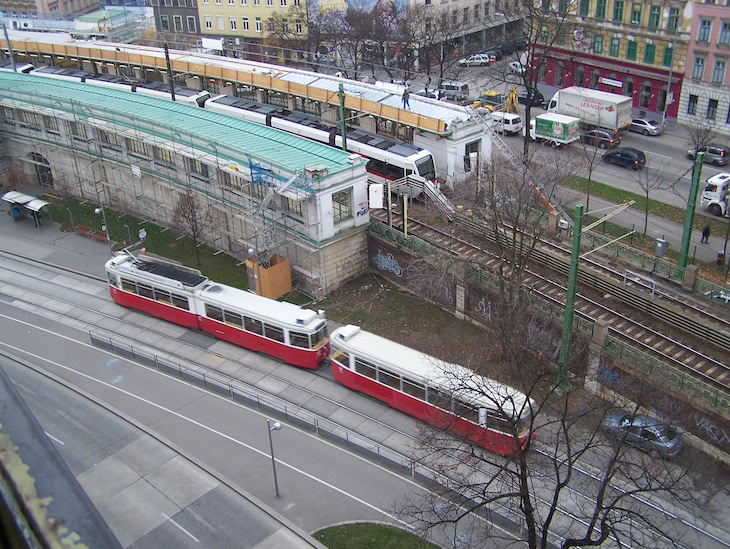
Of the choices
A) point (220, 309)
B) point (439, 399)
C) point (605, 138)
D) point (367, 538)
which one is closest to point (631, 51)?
point (605, 138)

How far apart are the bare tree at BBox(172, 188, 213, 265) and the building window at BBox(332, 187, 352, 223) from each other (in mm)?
8830

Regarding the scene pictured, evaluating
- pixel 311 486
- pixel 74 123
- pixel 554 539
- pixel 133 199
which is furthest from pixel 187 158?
pixel 554 539

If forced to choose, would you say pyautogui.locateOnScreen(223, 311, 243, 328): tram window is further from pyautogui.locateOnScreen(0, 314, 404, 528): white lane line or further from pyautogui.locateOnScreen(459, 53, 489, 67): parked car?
pyautogui.locateOnScreen(459, 53, 489, 67): parked car

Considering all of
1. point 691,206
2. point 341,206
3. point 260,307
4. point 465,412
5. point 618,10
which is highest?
point 618,10

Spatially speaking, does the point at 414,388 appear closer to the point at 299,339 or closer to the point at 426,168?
the point at 299,339

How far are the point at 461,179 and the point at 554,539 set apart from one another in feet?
86.1

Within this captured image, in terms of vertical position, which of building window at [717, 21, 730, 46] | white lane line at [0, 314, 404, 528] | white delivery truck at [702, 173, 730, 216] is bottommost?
white lane line at [0, 314, 404, 528]

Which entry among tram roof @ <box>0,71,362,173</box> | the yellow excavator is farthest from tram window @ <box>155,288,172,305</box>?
the yellow excavator

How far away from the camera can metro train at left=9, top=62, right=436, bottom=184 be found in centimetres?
4553

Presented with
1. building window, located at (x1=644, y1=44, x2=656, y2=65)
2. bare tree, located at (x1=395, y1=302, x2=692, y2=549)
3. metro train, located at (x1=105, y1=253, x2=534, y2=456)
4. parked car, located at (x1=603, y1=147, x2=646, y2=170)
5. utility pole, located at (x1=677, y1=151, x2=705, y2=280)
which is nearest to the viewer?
bare tree, located at (x1=395, y1=302, x2=692, y2=549)

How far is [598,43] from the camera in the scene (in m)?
65.8

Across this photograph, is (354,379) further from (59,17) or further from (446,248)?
(59,17)

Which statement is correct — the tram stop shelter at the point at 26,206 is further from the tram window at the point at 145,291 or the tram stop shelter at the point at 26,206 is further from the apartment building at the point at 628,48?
the apartment building at the point at 628,48

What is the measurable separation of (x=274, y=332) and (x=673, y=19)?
4376 cm
